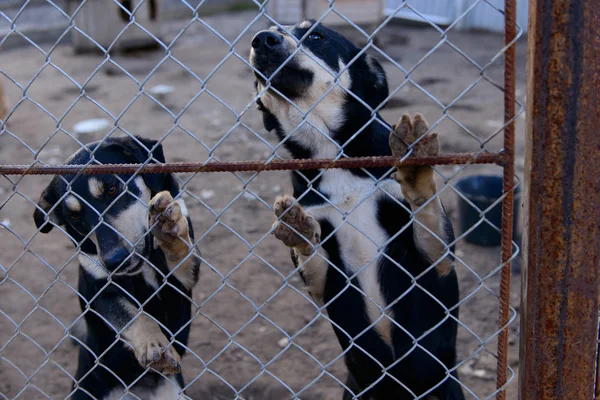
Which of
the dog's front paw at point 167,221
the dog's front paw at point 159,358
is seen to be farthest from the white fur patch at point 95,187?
the dog's front paw at point 159,358

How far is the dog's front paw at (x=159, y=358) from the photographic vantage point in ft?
7.58

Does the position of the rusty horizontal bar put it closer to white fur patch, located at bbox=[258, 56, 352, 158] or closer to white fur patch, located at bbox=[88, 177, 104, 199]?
white fur patch, located at bbox=[88, 177, 104, 199]

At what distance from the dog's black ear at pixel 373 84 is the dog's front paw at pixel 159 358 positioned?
128cm

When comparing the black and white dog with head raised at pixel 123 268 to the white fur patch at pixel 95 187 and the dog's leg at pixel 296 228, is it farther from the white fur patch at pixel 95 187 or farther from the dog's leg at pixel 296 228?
the dog's leg at pixel 296 228

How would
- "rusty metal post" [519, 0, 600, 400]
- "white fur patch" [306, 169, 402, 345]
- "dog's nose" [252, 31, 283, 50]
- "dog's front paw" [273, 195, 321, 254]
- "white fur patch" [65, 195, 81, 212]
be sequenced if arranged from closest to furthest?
"rusty metal post" [519, 0, 600, 400]
"dog's front paw" [273, 195, 321, 254]
"dog's nose" [252, 31, 283, 50]
"white fur patch" [306, 169, 402, 345]
"white fur patch" [65, 195, 81, 212]

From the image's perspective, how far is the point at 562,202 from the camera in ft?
4.80

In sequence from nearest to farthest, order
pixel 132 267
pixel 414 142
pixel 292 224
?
pixel 414 142, pixel 292 224, pixel 132 267

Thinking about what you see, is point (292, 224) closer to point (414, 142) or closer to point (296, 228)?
point (296, 228)

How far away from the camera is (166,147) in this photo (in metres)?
6.54

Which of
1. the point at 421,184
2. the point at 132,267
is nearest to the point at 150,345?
the point at 132,267

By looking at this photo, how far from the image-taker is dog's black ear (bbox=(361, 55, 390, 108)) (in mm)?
2570

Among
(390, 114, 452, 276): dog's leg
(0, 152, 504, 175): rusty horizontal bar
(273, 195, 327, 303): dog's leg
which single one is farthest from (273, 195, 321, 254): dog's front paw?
(390, 114, 452, 276): dog's leg

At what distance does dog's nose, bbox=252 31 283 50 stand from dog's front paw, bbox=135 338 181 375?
1.16 m

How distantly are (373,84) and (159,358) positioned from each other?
4.51 feet
